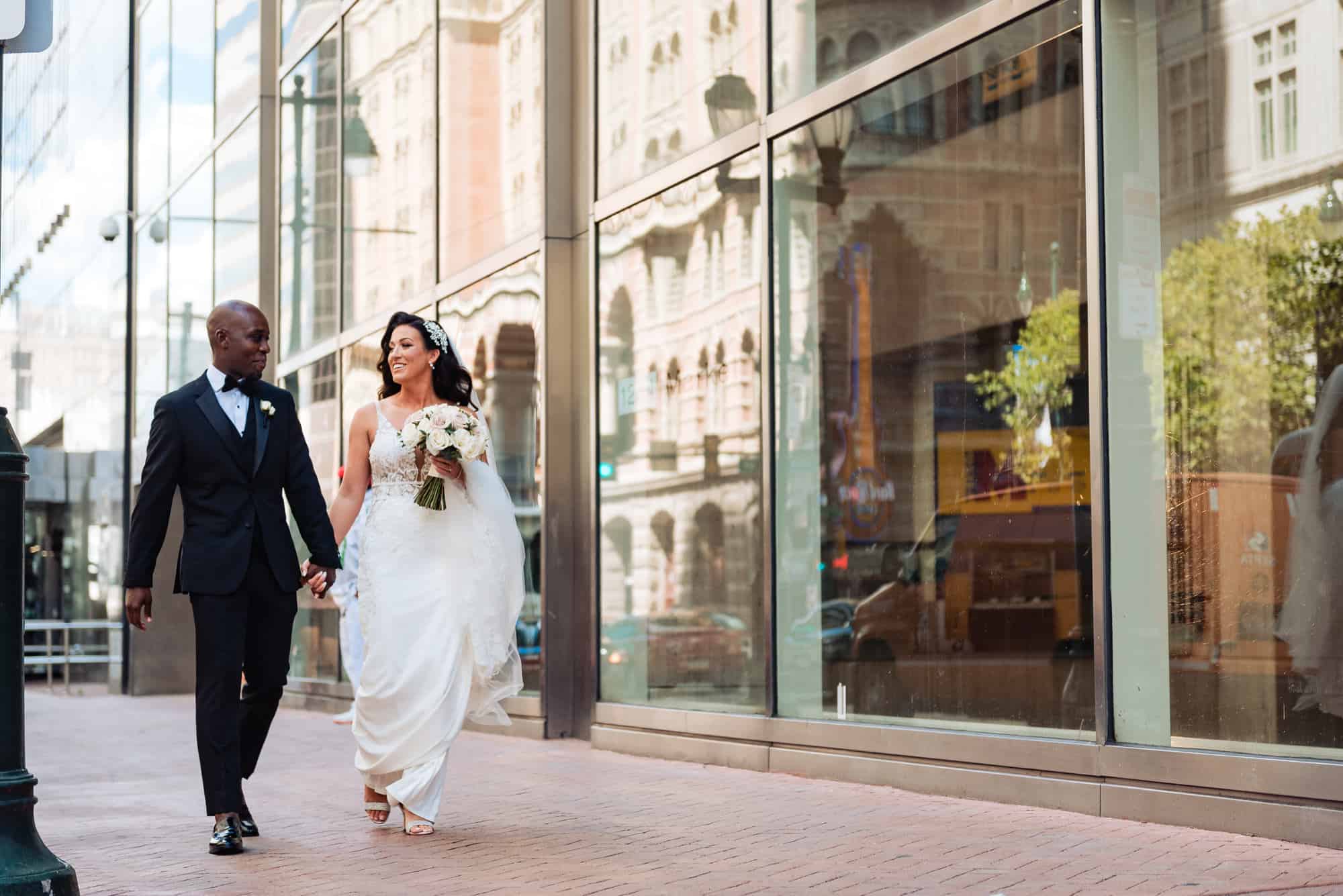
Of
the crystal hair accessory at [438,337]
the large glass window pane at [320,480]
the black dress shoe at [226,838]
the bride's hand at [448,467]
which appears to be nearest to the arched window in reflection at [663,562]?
the crystal hair accessory at [438,337]

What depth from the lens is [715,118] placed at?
10.4m

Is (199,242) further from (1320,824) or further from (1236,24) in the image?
(1320,824)

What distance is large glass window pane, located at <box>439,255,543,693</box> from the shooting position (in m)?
12.0

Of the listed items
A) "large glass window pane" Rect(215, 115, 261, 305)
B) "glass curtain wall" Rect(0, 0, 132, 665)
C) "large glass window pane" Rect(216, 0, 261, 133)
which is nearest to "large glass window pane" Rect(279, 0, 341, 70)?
"large glass window pane" Rect(216, 0, 261, 133)

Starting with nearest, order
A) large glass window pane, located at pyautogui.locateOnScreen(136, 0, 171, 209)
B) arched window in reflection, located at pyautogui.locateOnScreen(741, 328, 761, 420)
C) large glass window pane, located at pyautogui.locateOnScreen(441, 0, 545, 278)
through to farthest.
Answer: arched window in reflection, located at pyautogui.locateOnScreen(741, 328, 761, 420)
large glass window pane, located at pyautogui.locateOnScreen(441, 0, 545, 278)
large glass window pane, located at pyautogui.locateOnScreen(136, 0, 171, 209)

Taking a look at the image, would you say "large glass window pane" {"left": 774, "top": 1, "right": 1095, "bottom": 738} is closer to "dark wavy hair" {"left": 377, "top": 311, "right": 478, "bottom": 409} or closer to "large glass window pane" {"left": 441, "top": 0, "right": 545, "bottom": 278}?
"large glass window pane" {"left": 441, "top": 0, "right": 545, "bottom": 278}

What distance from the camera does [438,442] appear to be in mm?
6973

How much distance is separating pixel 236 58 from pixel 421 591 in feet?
49.8

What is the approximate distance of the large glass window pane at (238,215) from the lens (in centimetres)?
1948

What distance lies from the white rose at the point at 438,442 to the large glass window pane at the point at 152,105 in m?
18.0

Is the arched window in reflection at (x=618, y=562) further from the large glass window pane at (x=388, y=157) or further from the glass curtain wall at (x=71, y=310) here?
the glass curtain wall at (x=71, y=310)

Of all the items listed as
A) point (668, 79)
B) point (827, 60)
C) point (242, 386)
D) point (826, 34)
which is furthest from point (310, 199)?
point (242, 386)

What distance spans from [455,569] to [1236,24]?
4533 mm

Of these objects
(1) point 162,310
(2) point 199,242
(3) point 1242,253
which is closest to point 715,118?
(3) point 1242,253
